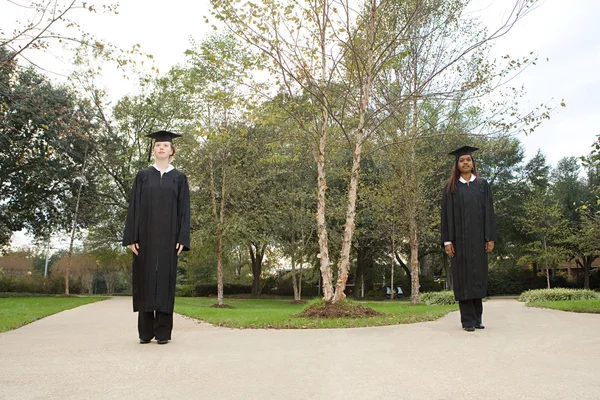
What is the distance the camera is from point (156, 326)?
641 cm

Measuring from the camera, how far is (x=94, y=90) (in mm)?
28844

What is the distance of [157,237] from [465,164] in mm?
4667

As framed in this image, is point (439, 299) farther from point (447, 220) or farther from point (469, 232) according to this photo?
point (469, 232)

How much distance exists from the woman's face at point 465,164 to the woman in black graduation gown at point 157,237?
4.16 meters

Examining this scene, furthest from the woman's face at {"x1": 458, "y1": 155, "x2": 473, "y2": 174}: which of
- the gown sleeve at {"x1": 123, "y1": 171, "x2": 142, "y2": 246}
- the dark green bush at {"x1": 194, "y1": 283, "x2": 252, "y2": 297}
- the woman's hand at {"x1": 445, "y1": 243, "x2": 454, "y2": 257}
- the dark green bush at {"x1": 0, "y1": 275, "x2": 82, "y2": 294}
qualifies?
the dark green bush at {"x1": 0, "y1": 275, "x2": 82, "y2": 294}

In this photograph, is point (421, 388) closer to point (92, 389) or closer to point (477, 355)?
point (477, 355)

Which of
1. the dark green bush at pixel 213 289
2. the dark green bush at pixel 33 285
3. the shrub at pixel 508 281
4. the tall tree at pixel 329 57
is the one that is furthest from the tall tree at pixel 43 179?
the shrub at pixel 508 281

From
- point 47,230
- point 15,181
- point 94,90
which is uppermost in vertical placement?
point 94,90

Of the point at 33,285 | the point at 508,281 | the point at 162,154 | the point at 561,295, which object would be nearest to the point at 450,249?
the point at 162,154

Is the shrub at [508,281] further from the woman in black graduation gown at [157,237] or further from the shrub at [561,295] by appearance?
the woman in black graduation gown at [157,237]

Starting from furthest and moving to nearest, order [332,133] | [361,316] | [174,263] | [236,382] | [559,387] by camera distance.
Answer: [332,133]
[361,316]
[174,263]
[236,382]
[559,387]

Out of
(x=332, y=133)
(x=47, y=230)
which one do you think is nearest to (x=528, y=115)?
(x=332, y=133)

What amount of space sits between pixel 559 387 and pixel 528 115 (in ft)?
25.7

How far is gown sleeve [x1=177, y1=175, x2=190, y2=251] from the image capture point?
6703 mm
